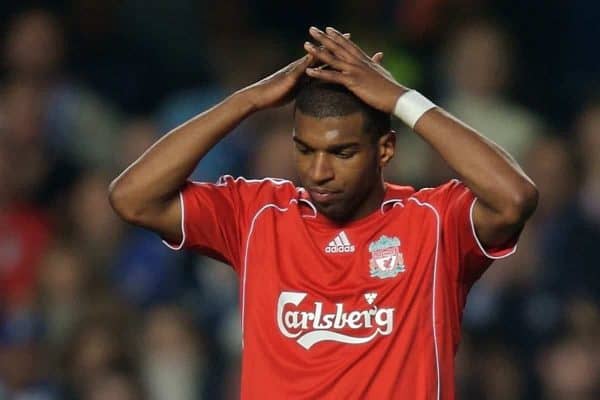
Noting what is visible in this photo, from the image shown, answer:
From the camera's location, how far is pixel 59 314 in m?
8.19

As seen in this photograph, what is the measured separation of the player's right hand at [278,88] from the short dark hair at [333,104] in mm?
39

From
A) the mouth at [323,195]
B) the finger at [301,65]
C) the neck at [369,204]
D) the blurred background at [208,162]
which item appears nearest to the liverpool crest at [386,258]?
the neck at [369,204]

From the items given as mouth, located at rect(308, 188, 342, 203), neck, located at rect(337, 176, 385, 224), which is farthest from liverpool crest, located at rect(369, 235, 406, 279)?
mouth, located at rect(308, 188, 342, 203)

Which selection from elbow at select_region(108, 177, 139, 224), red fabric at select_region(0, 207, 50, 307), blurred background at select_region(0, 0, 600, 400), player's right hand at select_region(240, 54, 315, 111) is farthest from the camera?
red fabric at select_region(0, 207, 50, 307)

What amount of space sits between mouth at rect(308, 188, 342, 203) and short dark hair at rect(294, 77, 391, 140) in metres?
0.21

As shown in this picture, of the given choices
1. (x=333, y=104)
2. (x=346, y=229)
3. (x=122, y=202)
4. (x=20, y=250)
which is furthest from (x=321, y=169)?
(x=20, y=250)

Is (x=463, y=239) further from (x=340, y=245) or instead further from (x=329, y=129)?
(x=329, y=129)

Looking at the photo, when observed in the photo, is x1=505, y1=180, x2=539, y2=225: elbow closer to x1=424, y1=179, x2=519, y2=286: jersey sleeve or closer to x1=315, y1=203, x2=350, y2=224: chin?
x1=424, y1=179, x2=519, y2=286: jersey sleeve

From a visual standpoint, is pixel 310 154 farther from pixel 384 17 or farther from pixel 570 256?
pixel 384 17

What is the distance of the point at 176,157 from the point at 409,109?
29.1 inches

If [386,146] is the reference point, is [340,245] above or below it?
below

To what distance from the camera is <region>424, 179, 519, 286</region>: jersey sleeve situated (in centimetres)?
452

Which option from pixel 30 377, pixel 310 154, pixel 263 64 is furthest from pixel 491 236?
pixel 263 64

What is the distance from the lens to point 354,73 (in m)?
4.49
